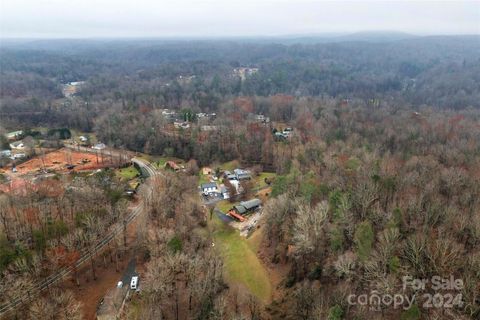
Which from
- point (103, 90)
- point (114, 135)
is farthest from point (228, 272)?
point (103, 90)

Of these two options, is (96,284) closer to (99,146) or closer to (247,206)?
(247,206)

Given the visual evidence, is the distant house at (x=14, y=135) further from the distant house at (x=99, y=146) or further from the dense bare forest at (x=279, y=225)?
the distant house at (x=99, y=146)

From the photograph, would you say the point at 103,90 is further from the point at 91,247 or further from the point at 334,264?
the point at 334,264

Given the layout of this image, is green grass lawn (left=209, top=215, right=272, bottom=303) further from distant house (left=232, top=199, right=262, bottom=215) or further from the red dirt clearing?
the red dirt clearing

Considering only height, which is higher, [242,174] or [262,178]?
[242,174]

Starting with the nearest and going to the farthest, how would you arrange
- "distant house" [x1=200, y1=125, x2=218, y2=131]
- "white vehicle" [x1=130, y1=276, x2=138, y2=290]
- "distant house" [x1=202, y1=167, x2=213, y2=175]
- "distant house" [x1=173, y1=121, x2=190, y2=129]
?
"white vehicle" [x1=130, y1=276, x2=138, y2=290], "distant house" [x1=202, y1=167, x2=213, y2=175], "distant house" [x1=200, y1=125, x2=218, y2=131], "distant house" [x1=173, y1=121, x2=190, y2=129]

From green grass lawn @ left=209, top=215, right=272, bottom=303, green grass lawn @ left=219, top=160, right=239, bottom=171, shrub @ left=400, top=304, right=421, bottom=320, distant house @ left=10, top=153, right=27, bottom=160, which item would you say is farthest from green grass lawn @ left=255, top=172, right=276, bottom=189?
distant house @ left=10, top=153, right=27, bottom=160

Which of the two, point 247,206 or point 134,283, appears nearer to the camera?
point 134,283

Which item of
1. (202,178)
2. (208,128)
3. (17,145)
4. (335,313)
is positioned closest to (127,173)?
(202,178)
